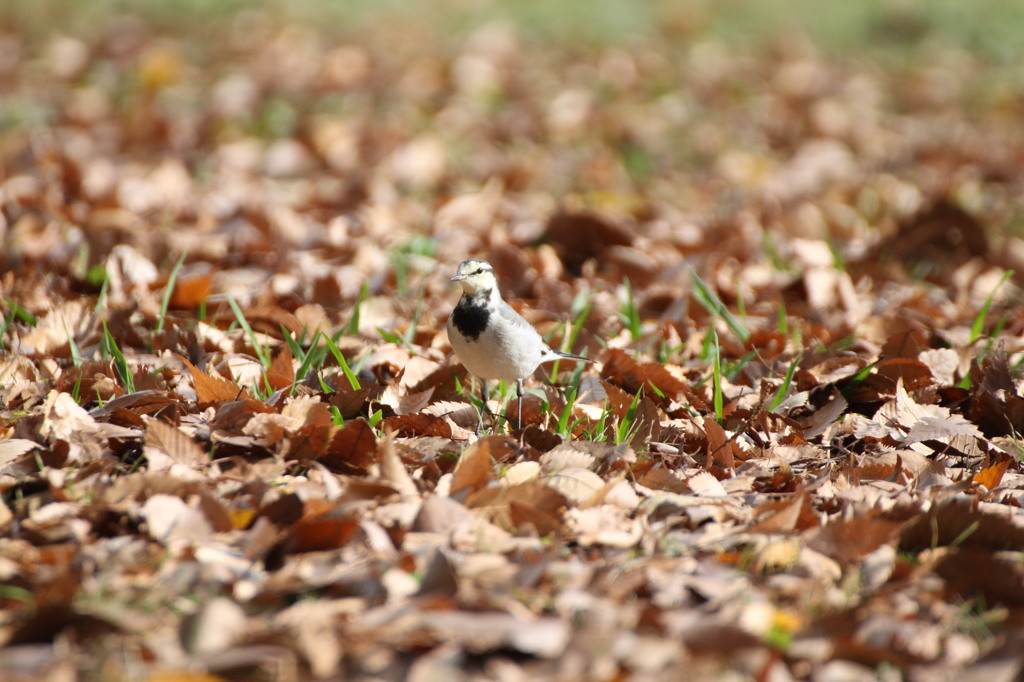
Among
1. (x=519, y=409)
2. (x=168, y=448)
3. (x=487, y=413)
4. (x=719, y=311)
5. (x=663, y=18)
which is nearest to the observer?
(x=168, y=448)

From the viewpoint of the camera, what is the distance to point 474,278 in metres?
3.34

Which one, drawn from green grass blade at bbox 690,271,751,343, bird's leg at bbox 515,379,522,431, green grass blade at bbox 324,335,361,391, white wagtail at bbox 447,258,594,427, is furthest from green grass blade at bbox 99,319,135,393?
green grass blade at bbox 690,271,751,343

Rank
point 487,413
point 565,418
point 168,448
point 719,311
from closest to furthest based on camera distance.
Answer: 1. point 168,448
2. point 565,418
3. point 487,413
4. point 719,311

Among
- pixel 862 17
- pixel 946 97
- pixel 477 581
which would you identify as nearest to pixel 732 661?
pixel 477 581

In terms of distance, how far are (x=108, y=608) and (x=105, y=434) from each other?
2.67 ft

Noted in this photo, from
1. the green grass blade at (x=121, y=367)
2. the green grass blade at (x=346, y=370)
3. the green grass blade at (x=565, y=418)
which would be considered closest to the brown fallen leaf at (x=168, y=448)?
the green grass blade at (x=121, y=367)

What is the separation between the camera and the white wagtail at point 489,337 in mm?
3115

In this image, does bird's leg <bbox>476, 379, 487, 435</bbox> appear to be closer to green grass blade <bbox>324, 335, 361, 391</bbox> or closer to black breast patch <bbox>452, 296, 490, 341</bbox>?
black breast patch <bbox>452, 296, 490, 341</bbox>

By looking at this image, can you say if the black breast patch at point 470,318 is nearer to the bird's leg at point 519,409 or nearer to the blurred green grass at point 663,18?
the bird's leg at point 519,409

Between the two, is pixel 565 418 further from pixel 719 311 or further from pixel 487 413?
pixel 719 311

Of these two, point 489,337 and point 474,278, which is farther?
point 474,278

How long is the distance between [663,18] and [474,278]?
7.56 metres

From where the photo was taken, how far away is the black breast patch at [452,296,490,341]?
3143mm

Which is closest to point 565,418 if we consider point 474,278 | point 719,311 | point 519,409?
point 519,409
